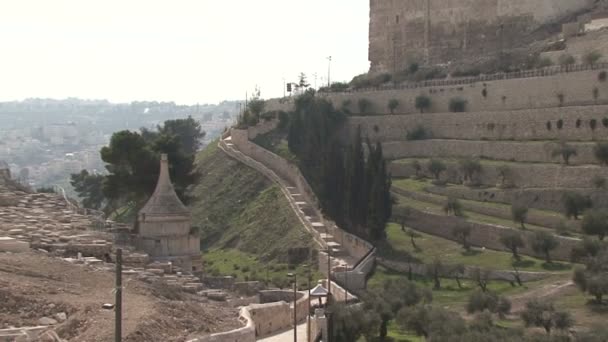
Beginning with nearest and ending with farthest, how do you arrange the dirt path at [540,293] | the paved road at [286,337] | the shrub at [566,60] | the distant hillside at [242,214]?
the paved road at [286,337] → the dirt path at [540,293] → the distant hillside at [242,214] → the shrub at [566,60]

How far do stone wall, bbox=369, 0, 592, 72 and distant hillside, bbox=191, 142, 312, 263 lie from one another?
A: 11.5 meters

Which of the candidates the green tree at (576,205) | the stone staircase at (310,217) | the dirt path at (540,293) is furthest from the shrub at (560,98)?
the dirt path at (540,293)

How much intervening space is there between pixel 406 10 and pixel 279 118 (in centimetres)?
935

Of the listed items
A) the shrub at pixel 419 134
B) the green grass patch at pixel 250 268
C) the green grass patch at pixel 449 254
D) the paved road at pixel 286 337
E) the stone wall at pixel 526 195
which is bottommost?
the green grass patch at pixel 250 268

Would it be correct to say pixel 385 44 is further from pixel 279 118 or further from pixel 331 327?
pixel 331 327

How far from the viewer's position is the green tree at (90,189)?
5719 cm

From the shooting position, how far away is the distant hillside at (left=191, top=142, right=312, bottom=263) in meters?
42.9

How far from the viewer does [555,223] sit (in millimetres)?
38531

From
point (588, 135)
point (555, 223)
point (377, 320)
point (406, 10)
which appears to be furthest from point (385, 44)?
point (377, 320)

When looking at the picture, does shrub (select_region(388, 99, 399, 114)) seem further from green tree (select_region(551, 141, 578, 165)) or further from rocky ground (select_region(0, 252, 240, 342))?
rocky ground (select_region(0, 252, 240, 342))

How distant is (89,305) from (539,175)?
26.0 m

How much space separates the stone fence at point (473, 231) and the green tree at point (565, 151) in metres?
4.81

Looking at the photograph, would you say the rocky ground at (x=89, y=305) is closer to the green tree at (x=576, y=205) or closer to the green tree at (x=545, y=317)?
the green tree at (x=545, y=317)

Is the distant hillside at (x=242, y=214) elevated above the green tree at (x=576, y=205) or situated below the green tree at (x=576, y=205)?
below
